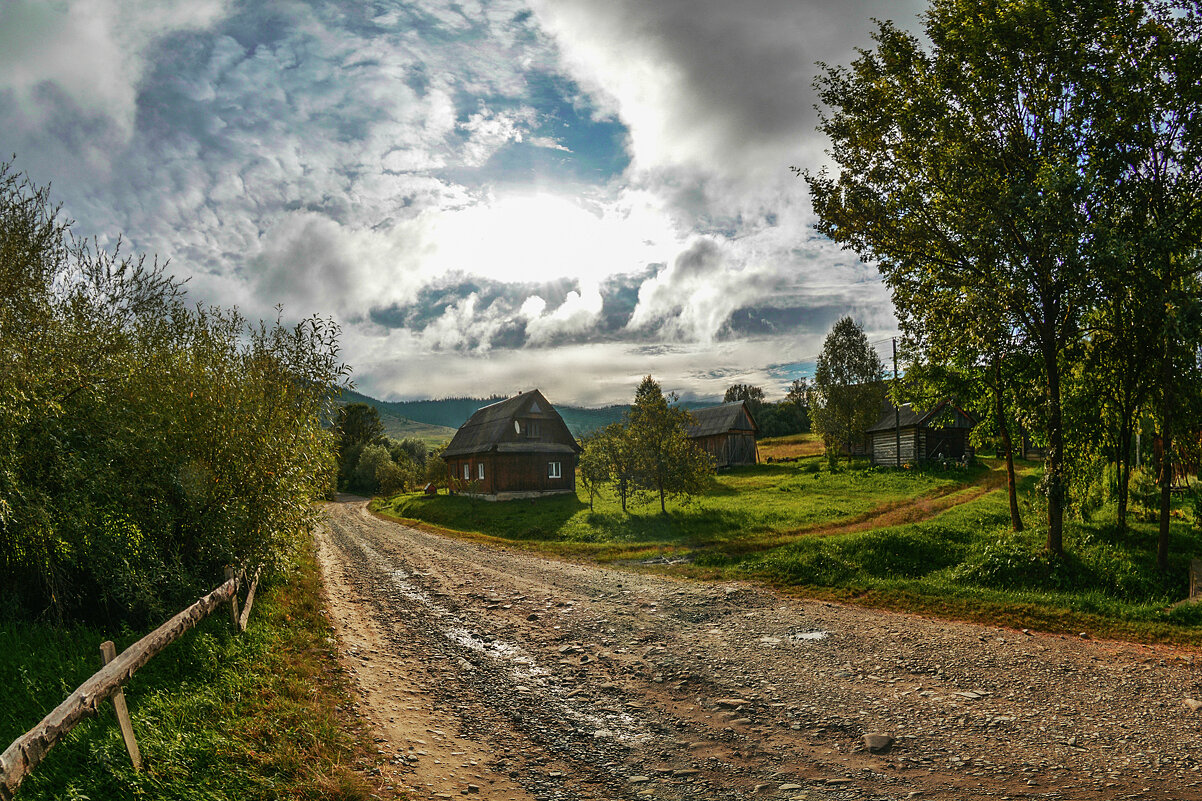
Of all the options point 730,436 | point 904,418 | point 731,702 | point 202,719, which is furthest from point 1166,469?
point 730,436

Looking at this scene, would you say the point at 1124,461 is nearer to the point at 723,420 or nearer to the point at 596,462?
the point at 596,462

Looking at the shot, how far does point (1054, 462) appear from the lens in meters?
13.6

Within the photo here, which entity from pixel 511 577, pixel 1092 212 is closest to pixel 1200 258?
pixel 1092 212

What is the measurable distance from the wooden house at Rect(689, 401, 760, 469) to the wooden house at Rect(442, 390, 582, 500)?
1571cm

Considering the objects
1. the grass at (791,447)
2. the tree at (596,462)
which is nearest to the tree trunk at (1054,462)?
the tree at (596,462)

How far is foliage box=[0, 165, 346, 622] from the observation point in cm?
859

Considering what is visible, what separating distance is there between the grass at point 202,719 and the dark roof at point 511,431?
31.1m

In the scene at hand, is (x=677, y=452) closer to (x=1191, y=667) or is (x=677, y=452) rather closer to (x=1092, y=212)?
(x=1092, y=212)

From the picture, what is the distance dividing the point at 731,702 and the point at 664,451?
61.6 feet

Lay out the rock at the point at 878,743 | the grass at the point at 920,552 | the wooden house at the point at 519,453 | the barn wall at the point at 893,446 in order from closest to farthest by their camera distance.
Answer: the rock at the point at 878,743, the grass at the point at 920,552, the wooden house at the point at 519,453, the barn wall at the point at 893,446

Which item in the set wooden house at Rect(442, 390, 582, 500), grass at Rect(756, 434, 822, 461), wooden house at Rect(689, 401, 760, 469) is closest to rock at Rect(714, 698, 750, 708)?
wooden house at Rect(442, 390, 582, 500)

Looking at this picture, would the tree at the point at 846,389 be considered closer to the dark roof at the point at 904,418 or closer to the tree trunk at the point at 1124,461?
the dark roof at the point at 904,418

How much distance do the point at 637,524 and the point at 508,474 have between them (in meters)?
17.6

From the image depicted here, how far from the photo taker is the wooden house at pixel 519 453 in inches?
1581
